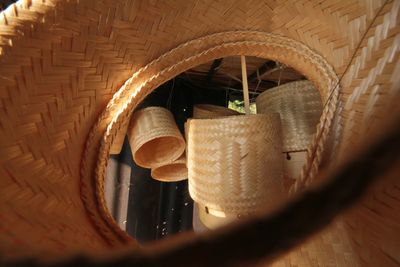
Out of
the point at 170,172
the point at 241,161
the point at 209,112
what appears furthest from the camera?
the point at 170,172

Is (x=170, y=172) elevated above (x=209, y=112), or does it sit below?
below

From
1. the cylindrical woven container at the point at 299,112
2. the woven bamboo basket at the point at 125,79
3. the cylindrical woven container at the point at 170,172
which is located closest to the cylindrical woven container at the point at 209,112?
the cylindrical woven container at the point at 170,172

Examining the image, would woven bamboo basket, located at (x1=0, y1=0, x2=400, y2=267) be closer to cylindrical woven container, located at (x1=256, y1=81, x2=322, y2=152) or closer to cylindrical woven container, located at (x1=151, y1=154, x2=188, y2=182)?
cylindrical woven container, located at (x1=256, y1=81, x2=322, y2=152)

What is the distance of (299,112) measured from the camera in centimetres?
104

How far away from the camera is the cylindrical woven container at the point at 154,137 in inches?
46.0

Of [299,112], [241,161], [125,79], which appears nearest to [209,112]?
[299,112]

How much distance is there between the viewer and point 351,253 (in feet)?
1.60

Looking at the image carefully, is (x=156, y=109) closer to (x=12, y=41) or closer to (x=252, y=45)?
(x=252, y=45)

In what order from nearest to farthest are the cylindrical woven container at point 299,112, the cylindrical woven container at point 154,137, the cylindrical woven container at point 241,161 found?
the cylindrical woven container at point 241,161, the cylindrical woven container at point 299,112, the cylindrical woven container at point 154,137

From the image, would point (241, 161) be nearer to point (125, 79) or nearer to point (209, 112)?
point (125, 79)

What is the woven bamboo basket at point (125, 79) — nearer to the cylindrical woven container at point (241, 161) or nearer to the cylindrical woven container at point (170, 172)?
the cylindrical woven container at point (241, 161)

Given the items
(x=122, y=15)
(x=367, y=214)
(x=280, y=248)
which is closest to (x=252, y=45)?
(x=122, y=15)

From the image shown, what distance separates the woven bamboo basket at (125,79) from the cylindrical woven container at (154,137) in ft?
1.79

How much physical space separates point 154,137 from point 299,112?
2.01ft
